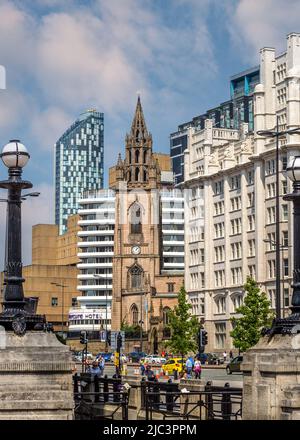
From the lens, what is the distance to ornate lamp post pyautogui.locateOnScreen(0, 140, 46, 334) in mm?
19906

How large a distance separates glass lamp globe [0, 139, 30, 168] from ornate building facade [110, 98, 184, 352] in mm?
145162

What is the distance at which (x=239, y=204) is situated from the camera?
367 ft

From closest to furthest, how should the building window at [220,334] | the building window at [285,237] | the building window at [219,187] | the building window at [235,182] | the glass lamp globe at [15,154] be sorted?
the glass lamp globe at [15,154] < the building window at [285,237] < the building window at [235,182] < the building window at [220,334] < the building window at [219,187]

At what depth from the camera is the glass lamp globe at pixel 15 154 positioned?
69.1 feet

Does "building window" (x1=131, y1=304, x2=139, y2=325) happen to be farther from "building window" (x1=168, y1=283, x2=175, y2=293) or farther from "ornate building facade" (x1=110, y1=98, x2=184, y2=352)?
"building window" (x1=168, y1=283, x2=175, y2=293)

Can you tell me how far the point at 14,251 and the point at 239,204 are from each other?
92.5m

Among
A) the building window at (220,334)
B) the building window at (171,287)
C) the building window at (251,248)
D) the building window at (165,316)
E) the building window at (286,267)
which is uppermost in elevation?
the building window at (251,248)

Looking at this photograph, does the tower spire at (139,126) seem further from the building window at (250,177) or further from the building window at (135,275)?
the building window at (250,177)

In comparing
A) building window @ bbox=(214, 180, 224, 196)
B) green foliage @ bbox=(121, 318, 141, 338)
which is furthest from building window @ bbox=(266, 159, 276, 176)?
green foliage @ bbox=(121, 318, 141, 338)

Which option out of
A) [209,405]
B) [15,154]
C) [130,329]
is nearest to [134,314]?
[130,329]

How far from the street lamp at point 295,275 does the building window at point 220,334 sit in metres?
91.8

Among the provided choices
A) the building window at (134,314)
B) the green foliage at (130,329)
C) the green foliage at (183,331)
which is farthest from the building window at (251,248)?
the building window at (134,314)

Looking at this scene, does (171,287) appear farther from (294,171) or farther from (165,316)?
(294,171)
